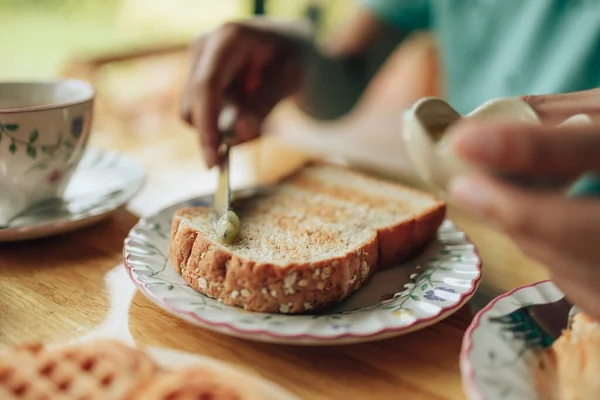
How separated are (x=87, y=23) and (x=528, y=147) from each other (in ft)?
11.5

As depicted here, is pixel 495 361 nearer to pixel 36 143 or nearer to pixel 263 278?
pixel 263 278

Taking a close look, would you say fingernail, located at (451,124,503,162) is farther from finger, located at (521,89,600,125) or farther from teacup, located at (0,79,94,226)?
teacup, located at (0,79,94,226)

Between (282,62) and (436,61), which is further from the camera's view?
(436,61)

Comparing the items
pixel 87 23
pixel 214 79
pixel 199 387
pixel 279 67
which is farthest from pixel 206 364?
pixel 87 23

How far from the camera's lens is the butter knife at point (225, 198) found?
734 mm

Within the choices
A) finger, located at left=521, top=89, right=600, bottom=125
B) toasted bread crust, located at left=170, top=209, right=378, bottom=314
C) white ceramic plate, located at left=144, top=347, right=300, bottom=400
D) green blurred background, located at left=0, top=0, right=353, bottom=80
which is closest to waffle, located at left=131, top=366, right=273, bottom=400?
white ceramic plate, located at left=144, top=347, right=300, bottom=400

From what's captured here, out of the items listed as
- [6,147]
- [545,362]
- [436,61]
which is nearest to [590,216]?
[545,362]

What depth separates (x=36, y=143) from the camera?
0.84 metres

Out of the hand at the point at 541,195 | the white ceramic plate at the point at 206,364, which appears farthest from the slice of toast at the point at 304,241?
the hand at the point at 541,195

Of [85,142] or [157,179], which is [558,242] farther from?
[157,179]

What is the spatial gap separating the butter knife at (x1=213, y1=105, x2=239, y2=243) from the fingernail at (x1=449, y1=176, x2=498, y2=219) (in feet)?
1.12

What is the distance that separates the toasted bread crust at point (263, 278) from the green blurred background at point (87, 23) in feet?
8.83

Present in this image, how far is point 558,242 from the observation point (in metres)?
0.44

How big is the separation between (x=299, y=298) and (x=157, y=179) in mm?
635
